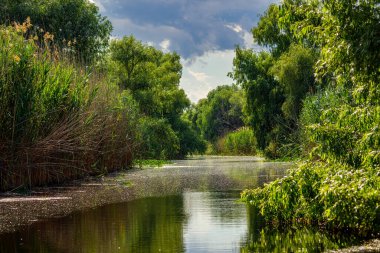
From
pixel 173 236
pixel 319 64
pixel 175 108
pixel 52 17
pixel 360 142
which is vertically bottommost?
pixel 173 236

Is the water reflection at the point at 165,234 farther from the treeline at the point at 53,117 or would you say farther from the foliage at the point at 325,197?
the treeline at the point at 53,117

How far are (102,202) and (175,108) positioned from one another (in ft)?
196

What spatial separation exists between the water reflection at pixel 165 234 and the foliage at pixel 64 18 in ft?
118

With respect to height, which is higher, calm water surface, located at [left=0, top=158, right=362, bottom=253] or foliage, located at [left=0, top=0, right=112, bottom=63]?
foliage, located at [left=0, top=0, right=112, bottom=63]

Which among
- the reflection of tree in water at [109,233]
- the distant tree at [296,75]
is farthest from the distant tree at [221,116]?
the reflection of tree in water at [109,233]

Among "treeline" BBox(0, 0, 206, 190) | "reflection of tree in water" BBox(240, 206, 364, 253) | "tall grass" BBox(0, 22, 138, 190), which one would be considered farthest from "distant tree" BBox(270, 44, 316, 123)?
"reflection of tree in water" BBox(240, 206, 364, 253)

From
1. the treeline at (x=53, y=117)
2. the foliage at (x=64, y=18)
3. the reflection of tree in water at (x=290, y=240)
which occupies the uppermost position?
the foliage at (x=64, y=18)

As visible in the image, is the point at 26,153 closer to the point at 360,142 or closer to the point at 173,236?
the point at 173,236

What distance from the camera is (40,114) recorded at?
18.7 metres

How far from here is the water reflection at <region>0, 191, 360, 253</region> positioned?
9.06 metres

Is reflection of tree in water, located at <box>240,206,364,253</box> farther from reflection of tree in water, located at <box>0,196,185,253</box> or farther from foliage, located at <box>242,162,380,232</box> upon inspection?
reflection of tree in water, located at <box>0,196,185,253</box>

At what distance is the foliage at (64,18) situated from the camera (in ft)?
158

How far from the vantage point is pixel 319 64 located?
1035 centimetres

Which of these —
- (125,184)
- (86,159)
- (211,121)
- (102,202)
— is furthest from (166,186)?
(211,121)
